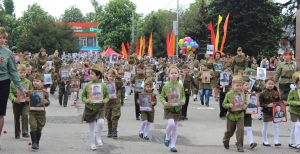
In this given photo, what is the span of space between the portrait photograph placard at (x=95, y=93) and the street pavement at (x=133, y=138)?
923 mm

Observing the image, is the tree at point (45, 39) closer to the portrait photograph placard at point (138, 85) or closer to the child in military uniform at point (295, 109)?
the portrait photograph placard at point (138, 85)

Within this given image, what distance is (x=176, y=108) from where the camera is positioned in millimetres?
10055

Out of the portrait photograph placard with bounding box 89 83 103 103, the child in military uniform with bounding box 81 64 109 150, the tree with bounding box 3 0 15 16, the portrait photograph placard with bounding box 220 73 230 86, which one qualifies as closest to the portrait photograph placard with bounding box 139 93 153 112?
the child in military uniform with bounding box 81 64 109 150

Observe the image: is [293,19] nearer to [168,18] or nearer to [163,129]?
[163,129]

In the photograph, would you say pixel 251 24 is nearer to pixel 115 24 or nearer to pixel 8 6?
pixel 115 24

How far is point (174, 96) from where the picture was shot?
10031 mm

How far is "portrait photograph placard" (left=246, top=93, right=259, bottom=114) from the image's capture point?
412 inches

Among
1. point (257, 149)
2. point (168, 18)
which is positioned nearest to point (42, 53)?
point (257, 149)

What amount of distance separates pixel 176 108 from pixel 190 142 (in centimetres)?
150

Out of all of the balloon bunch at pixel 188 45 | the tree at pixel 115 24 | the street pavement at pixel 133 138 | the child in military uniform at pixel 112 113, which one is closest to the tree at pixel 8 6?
the tree at pixel 115 24

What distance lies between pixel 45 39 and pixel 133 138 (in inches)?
2255

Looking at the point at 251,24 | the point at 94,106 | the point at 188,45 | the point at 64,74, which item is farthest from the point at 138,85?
the point at 188,45

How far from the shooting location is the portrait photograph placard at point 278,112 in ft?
35.3

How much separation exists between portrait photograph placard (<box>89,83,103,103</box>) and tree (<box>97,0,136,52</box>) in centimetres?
7261
